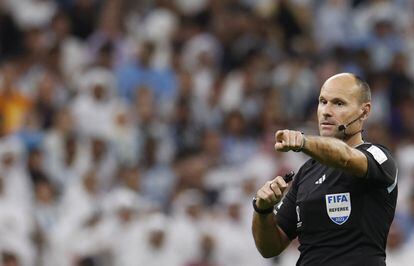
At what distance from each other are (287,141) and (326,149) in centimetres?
29

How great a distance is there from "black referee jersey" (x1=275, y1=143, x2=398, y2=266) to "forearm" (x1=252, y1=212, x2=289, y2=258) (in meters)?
0.25

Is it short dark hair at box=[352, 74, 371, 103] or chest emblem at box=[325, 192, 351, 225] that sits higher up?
short dark hair at box=[352, 74, 371, 103]

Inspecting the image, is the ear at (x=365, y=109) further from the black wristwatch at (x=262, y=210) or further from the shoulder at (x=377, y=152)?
the black wristwatch at (x=262, y=210)

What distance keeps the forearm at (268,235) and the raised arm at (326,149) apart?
669 mm

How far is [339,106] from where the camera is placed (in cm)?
580

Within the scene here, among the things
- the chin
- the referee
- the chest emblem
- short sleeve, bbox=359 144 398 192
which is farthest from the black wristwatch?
short sleeve, bbox=359 144 398 192

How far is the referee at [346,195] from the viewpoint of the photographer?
18.7 feet

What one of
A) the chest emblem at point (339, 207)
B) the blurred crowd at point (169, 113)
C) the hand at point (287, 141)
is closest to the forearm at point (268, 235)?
the chest emblem at point (339, 207)

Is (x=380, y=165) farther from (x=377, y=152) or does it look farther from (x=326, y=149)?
(x=326, y=149)

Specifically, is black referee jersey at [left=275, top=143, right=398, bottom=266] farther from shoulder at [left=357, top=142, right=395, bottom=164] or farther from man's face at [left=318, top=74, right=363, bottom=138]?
man's face at [left=318, top=74, right=363, bottom=138]

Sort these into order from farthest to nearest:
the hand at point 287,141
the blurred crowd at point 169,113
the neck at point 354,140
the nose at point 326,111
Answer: the blurred crowd at point 169,113
the neck at point 354,140
the nose at point 326,111
the hand at point 287,141

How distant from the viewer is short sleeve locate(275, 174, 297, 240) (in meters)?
6.13

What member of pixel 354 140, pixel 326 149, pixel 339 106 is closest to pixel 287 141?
pixel 326 149

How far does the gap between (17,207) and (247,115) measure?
3.54 meters
